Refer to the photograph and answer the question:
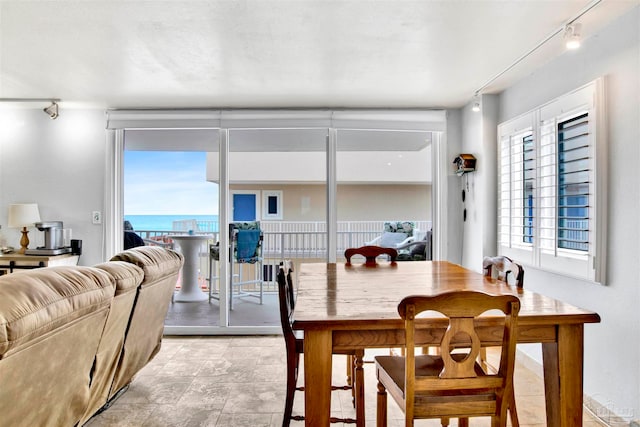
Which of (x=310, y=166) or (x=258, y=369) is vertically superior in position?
(x=310, y=166)

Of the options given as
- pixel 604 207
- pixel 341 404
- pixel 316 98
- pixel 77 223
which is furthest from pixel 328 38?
pixel 77 223

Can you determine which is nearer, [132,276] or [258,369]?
[132,276]

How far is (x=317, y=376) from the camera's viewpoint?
1552 millimetres

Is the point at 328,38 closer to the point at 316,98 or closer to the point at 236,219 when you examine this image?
the point at 316,98

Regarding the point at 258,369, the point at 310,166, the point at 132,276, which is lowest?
the point at 258,369

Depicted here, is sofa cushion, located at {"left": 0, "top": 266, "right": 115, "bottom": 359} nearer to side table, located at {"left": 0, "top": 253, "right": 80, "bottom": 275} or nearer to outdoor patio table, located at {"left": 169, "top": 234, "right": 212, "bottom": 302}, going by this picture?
side table, located at {"left": 0, "top": 253, "right": 80, "bottom": 275}

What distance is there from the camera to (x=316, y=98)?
3.70 m

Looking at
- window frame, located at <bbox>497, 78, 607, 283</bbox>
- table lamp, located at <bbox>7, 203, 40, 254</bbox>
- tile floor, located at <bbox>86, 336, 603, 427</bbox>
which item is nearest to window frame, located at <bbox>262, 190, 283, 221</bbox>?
tile floor, located at <bbox>86, 336, 603, 427</bbox>

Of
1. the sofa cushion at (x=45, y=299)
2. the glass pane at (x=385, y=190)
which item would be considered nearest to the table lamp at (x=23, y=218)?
the sofa cushion at (x=45, y=299)

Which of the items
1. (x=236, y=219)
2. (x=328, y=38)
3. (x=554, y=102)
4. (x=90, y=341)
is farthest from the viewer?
(x=236, y=219)

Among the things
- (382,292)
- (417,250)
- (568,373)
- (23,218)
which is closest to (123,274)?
(382,292)

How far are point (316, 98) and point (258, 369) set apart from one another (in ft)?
8.08

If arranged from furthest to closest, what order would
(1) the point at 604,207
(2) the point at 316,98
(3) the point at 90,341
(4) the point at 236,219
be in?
(4) the point at 236,219, (2) the point at 316,98, (1) the point at 604,207, (3) the point at 90,341

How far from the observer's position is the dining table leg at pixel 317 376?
1537 millimetres
